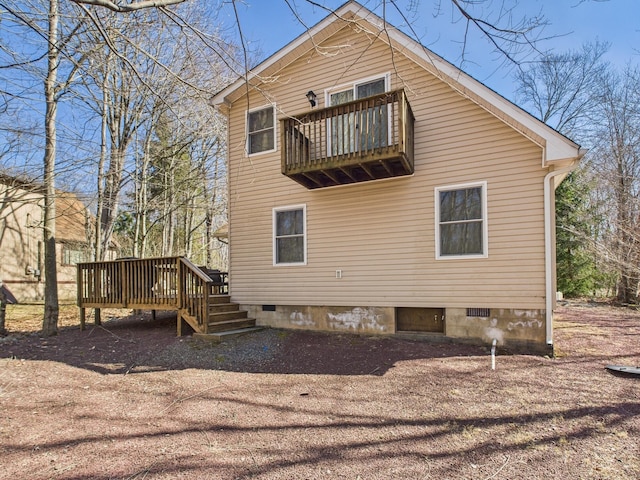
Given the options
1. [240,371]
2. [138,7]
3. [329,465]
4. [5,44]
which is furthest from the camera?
[240,371]

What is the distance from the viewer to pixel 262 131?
9375mm

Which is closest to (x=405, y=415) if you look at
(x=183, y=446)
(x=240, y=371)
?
(x=183, y=446)

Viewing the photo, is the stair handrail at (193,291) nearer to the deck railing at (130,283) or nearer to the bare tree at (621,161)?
the deck railing at (130,283)

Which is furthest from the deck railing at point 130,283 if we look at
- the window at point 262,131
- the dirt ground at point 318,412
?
the window at point 262,131

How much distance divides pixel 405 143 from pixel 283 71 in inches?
169

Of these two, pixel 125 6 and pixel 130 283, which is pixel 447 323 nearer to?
pixel 125 6

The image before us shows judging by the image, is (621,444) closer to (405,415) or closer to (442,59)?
(405,415)

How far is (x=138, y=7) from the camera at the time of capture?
322 centimetres

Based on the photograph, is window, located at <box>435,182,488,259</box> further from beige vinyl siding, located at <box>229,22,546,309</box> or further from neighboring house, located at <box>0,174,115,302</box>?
neighboring house, located at <box>0,174,115,302</box>

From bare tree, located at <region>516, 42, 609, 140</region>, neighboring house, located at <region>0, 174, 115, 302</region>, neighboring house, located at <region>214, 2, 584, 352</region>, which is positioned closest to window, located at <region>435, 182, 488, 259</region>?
neighboring house, located at <region>214, 2, 584, 352</region>

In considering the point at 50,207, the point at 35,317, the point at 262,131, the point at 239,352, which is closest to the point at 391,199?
the point at 262,131

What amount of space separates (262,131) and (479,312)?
6566 millimetres

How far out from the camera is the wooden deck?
7844mm

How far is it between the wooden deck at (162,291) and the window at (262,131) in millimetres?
3400
